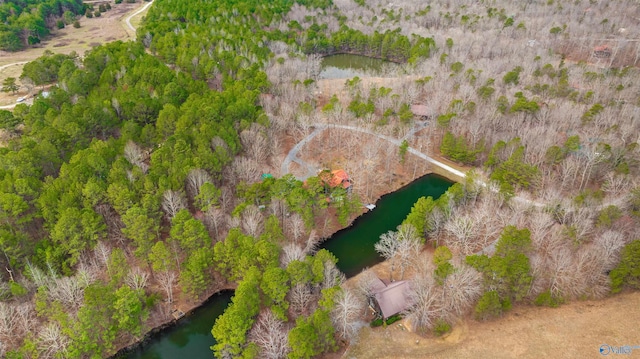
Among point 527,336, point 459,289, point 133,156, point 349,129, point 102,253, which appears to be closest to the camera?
point 527,336

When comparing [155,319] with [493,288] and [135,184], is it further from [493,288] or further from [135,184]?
[493,288]

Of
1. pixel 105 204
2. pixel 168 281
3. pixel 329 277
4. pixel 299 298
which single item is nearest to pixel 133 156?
pixel 105 204

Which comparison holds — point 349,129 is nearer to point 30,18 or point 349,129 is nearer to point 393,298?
point 393,298

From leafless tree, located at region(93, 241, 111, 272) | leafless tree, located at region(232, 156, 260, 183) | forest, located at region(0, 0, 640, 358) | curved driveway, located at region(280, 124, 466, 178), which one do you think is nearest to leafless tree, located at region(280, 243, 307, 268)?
forest, located at region(0, 0, 640, 358)

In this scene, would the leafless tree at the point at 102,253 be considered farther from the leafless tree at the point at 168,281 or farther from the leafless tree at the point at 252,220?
the leafless tree at the point at 252,220

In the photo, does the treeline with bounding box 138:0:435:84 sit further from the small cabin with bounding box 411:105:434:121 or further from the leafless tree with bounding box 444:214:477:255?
the leafless tree with bounding box 444:214:477:255

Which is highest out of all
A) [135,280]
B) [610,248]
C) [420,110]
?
[420,110]
